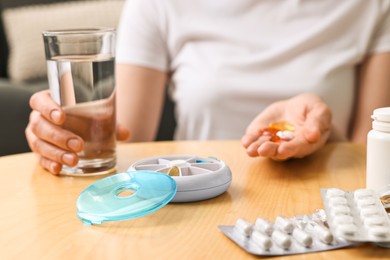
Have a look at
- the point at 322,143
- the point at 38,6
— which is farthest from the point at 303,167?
the point at 38,6

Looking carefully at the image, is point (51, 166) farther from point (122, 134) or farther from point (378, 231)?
point (378, 231)

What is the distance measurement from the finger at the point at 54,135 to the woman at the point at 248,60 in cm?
32

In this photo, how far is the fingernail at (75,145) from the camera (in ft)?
2.66

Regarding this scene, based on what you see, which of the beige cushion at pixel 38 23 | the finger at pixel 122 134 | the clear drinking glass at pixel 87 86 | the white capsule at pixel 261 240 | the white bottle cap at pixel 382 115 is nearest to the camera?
the white capsule at pixel 261 240

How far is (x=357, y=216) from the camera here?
58 centimetres

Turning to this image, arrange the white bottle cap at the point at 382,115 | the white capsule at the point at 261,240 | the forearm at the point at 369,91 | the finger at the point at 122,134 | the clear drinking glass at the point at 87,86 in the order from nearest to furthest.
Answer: the white capsule at the point at 261,240 < the white bottle cap at the point at 382,115 < the clear drinking glass at the point at 87,86 < the finger at the point at 122,134 < the forearm at the point at 369,91

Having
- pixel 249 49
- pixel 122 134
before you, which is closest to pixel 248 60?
pixel 249 49

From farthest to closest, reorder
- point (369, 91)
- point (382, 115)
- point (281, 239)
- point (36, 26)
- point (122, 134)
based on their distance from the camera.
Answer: point (36, 26)
point (369, 91)
point (122, 134)
point (382, 115)
point (281, 239)

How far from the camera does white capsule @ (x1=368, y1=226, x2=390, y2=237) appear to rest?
21.4 inches

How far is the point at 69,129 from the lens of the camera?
0.84 m

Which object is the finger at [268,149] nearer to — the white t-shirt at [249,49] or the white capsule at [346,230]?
the white capsule at [346,230]

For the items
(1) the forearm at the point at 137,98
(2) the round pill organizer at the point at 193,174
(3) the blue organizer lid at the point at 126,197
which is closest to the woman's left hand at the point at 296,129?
(2) the round pill organizer at the point at 193,174

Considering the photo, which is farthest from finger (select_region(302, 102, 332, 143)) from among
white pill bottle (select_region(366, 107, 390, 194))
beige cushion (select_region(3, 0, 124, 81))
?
beige cushion (select_region(3, 0, 124, 81))

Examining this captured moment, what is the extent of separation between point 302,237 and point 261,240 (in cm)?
4
